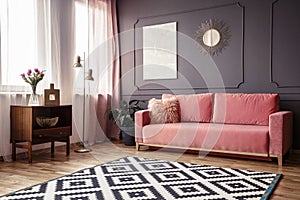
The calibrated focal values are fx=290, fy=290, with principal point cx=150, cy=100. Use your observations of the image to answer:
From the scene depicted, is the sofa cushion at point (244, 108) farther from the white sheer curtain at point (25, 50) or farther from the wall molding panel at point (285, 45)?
the white sheer curtain at point (25, 50)

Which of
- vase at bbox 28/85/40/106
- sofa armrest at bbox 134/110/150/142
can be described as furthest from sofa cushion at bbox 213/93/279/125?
vase at bbox 28/85/40/106

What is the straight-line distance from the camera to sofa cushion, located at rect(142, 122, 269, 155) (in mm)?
3320

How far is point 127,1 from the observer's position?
523cm

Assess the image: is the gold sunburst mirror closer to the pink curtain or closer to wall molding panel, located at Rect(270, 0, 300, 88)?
wall molding panel, located at Rect(270, 0, 300, 88)

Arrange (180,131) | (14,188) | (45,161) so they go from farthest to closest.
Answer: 1. (180,131)
2. (45,161)
3. (14,188)

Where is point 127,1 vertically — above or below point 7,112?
above

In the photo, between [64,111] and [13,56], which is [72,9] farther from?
[64,111]

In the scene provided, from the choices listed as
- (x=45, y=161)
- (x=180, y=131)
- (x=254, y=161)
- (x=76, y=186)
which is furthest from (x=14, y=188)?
(x=254, y=161)

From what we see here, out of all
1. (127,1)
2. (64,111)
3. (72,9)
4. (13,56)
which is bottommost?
(64,111)

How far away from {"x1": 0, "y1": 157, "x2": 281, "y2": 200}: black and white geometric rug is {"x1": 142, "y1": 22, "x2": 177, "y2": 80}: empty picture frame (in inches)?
80.1

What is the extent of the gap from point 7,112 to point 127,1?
2.91 meters

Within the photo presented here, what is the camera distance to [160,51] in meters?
4.86

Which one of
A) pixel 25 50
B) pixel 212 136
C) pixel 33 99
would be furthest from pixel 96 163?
pixel 25 50

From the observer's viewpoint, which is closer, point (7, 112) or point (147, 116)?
point (7, 112)
